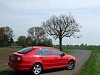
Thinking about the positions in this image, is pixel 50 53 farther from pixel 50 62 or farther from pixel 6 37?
pixel 6 37

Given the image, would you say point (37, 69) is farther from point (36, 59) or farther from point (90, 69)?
point (90, 69)

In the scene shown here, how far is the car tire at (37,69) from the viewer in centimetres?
986

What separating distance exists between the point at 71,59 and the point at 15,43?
8567 centimetres

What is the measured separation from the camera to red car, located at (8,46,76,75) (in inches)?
374

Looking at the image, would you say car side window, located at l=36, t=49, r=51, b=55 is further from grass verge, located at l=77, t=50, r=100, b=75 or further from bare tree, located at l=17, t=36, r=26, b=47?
bare tree, located at l=17, t=36, r=26, b=47

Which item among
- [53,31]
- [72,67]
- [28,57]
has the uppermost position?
[53,31]

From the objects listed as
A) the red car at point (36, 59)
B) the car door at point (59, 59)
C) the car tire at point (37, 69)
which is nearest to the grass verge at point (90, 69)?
the car door at point (59, 59)

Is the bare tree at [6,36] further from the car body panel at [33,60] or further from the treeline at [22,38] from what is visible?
the car body panel at [33,60]

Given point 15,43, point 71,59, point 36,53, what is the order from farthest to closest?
point 15,43, point 71,59, point 36,53

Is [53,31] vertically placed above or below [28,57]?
above

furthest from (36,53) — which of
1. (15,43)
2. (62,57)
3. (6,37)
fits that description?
(15,43)

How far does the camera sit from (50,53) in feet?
35.8

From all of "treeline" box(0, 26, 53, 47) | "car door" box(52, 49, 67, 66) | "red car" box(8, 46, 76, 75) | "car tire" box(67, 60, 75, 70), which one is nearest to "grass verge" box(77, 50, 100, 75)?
"car tire" box(67, 60, 75, 70)

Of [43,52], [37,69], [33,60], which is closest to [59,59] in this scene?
[43,52]
